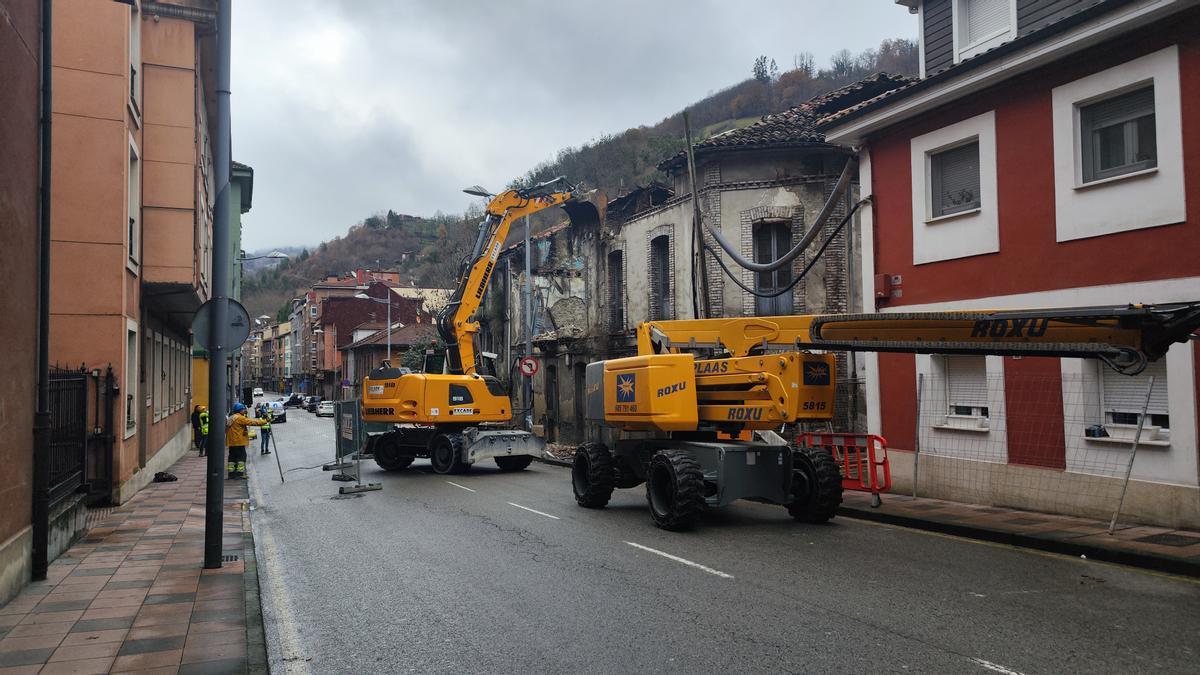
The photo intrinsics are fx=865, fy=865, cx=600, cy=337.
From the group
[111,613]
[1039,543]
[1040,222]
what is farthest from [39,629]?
[1040,222]

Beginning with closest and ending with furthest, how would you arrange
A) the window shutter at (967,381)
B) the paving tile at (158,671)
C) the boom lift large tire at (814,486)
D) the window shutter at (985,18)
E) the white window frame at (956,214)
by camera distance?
the paving tile at (158,671) → the boom lift large tire at (814,486) → the white window frame at (956,214) → the window shutter at (967,381) → the window shutter at (985,18)

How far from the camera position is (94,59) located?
13.6 metres

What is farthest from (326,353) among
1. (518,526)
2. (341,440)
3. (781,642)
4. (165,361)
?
(781,642)

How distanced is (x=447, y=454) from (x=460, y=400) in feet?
4.01

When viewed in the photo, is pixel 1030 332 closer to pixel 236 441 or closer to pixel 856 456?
pixel 856 456

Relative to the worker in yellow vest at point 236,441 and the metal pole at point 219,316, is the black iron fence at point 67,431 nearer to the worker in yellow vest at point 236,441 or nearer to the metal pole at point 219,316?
the metal pole at point 219,316

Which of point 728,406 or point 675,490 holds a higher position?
point 728,406

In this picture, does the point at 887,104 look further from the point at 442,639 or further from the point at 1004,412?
the point at 442,639

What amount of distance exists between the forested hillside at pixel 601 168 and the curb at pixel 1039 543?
1793 cm

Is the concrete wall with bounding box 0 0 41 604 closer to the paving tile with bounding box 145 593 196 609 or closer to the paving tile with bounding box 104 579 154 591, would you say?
the paving tile with bounding box 104 579 154 591

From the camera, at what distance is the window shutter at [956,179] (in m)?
12.9

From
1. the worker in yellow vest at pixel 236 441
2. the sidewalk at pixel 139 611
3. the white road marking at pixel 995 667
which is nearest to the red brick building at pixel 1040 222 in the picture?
the white road marking at pixel 995 667

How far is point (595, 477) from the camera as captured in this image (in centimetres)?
1284

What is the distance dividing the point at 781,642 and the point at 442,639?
7.84ft
